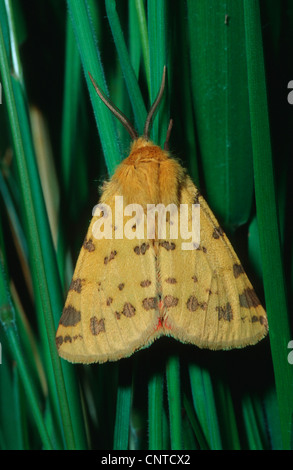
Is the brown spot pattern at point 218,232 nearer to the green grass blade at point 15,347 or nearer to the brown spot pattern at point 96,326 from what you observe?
the brown spot pattern at point 96,326

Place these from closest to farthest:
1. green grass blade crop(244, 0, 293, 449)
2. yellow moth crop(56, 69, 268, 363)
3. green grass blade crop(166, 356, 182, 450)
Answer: green grass blade crop(244, 0, 293, 449), green grass blade crop(166, 356, 182, 450), yellow moth crop(56, 69, 268, 363)

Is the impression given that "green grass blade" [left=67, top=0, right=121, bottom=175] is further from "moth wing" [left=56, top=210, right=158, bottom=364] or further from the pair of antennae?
"moth wing" [left=56, top=210, right=158, bottom=364]

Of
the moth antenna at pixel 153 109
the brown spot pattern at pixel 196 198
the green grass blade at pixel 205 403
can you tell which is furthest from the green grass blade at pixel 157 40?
the green grass blade at pixel 205 403

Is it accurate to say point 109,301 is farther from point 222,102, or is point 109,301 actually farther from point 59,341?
point 222,102

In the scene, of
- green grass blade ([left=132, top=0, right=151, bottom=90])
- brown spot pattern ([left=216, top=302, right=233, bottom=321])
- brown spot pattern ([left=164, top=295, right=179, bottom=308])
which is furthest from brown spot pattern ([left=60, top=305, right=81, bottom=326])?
green grass blade ([left=132, top=0, right=151, bottom=90])

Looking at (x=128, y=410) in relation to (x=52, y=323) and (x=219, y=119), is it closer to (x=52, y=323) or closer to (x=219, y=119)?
(x=52, y=323)

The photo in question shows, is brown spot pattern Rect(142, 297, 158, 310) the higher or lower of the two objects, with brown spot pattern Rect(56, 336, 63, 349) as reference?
higher
